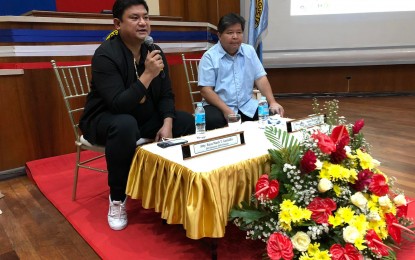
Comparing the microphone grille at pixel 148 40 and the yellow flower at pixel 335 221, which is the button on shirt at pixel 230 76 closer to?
the microphone grille at pixel 148 40

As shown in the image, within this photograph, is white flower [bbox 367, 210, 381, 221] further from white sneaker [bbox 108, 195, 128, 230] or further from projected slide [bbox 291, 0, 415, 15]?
projected slide [bbox 291, 0, 415, 15]

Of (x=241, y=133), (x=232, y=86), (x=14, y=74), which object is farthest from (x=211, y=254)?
(x=14, y=74)

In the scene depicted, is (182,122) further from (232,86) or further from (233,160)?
(233,160)

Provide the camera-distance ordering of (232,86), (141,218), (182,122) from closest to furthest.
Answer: (141,218)
(182,122)
(232,86)

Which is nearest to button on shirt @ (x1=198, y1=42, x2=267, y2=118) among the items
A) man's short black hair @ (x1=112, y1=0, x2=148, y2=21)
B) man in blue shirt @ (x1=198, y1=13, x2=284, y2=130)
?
man in blue shirt @ (x1=198, y1=13, x2=284, y2=130)

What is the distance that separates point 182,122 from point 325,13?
4.20m

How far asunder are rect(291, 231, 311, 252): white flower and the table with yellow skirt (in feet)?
0.83

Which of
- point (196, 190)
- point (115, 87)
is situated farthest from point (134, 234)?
point (115, 87)

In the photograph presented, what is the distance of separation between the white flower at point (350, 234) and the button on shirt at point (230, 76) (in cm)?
120

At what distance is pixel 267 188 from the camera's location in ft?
4.39

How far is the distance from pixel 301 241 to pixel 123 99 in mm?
1005

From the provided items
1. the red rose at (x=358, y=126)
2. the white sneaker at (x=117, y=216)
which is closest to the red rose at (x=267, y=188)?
the red rose at (x=358, y=126)

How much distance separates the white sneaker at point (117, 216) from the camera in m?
1.73

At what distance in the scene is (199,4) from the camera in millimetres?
5336
